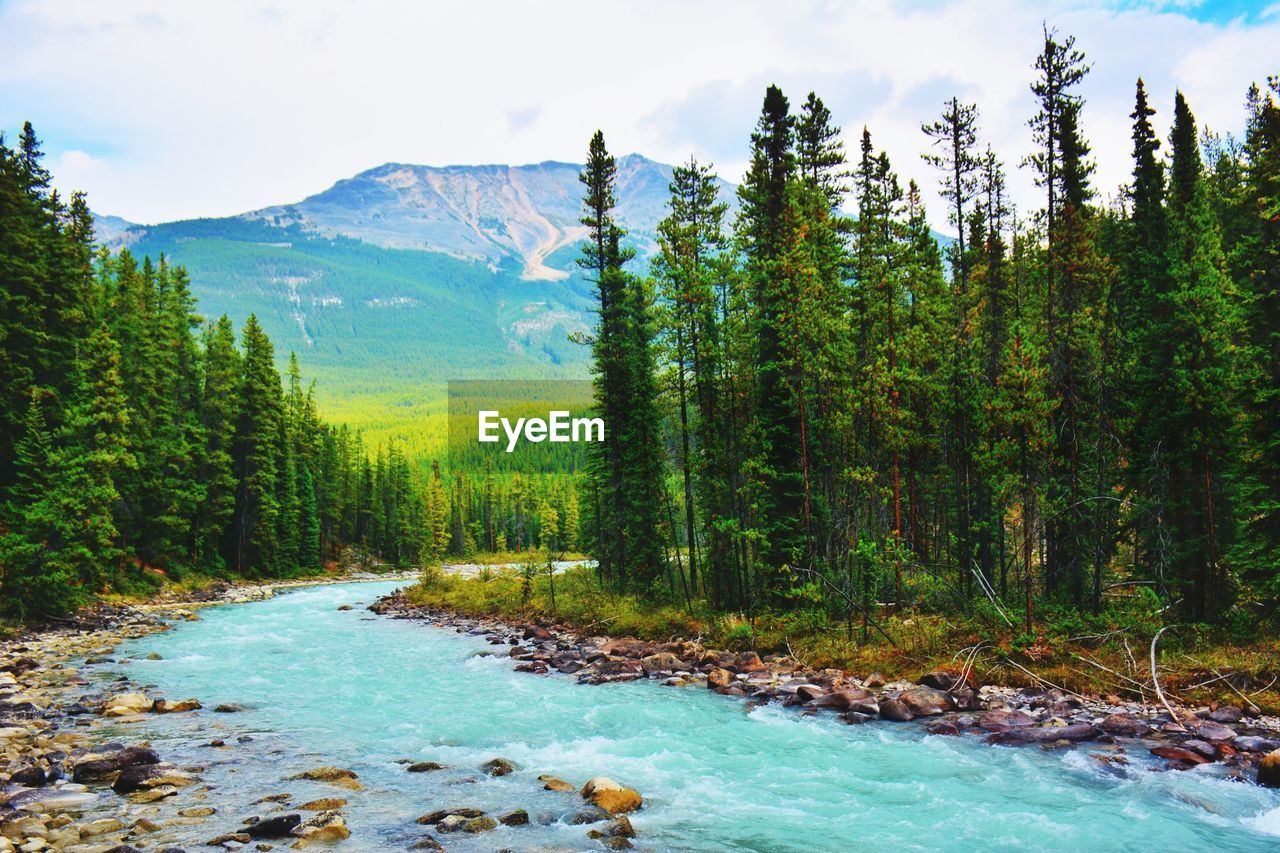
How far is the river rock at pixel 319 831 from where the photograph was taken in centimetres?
990

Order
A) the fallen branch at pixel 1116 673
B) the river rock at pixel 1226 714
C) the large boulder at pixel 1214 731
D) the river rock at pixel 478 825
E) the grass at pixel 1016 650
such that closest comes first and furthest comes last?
the river rock at pixel 478 825, the large boulder at pixel 1214 731, the river rock at pixel 1226 714, the grass at pixel 1016 650, the fallen branch at pixel 1116 673

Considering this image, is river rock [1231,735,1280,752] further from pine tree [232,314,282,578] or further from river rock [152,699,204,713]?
pine tree [232,314,282,578]

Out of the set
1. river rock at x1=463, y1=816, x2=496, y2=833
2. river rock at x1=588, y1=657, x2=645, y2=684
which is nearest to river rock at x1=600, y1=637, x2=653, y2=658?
river rock at x1=588, y1=657, x2=645, y2=684

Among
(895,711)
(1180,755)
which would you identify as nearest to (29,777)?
(895,711)

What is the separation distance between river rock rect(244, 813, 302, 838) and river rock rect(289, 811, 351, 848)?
0.09 meters

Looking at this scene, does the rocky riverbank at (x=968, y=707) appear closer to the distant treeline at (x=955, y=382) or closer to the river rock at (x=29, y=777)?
the distant treeline at (x=955, y=382)

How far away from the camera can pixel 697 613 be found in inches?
1092

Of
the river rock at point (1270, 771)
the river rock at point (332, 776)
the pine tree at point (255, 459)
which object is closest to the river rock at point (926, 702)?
the river rock at point (1270, 771)

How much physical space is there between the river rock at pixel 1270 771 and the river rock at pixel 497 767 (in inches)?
465

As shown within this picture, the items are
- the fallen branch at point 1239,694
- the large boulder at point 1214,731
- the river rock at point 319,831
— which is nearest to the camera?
the river rock at point 319,831

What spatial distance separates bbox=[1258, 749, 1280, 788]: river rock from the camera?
36.8 ft

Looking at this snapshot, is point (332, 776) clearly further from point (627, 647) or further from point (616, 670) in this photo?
point (627, 647)

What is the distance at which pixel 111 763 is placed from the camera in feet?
41.3

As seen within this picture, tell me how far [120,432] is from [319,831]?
3447cm
